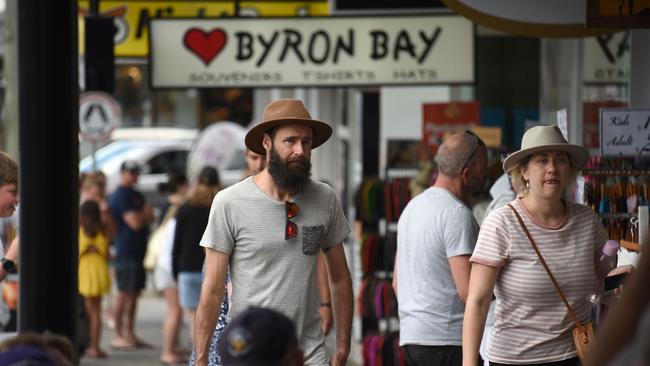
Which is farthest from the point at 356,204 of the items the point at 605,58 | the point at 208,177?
the point at 605,58

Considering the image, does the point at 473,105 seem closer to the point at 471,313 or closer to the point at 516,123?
the point at 516,123

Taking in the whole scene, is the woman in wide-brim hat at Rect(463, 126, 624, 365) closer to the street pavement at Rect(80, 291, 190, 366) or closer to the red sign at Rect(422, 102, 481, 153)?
the red sign at Rect(422, 102, 481, 153)

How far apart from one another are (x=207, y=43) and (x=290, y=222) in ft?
19.2

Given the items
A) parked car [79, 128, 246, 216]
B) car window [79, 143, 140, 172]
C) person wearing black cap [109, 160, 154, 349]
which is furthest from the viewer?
car window [79, 143, 140, 172]

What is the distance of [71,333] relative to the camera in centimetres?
610

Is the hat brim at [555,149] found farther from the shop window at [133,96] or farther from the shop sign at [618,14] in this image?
the shop window at [133,96]

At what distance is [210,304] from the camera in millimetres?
5879

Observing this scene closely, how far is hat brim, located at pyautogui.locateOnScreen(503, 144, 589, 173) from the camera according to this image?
6.02 m

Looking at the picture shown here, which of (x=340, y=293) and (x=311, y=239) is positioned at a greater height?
(x=311, y=239)

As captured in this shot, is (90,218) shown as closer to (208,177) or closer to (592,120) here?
(208,177)

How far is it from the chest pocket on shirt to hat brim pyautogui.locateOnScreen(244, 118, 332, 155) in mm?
448

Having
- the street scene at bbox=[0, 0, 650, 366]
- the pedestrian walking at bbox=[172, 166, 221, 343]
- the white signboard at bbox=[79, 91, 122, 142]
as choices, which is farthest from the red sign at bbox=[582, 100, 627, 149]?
the white signboard at bbox=[79, 91, 122, 142]

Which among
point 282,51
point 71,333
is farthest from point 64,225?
point 282,51

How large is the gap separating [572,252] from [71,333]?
2128 millimetres
